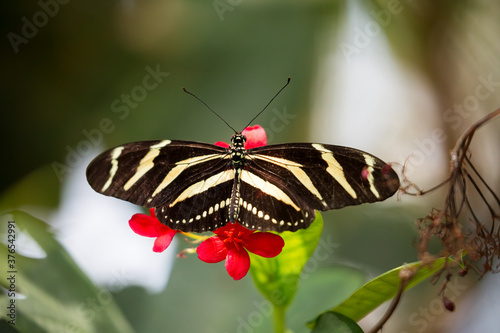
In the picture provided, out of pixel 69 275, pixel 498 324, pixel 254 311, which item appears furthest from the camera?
pixel 498 324

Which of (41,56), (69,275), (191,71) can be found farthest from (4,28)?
(69,275)

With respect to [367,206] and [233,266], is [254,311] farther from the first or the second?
[367,206]

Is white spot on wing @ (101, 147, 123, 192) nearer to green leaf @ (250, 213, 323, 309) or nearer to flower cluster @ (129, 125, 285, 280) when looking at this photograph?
flower cluster @ (129, 125, 285, 280)

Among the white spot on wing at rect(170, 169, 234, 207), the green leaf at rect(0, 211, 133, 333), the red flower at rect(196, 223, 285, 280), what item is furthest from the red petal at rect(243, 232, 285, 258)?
the green leaf at rect(0, 211, 133, 333)

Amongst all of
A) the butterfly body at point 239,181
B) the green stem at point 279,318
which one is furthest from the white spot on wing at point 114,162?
the green stem at point 279,318

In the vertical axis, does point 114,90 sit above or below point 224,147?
above

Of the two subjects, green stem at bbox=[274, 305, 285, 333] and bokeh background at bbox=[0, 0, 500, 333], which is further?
bokeh background at bbox=[0, 0, 500, 333]

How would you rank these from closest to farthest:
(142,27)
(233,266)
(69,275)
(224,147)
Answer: (233,266) < (224,147) < (69,275) < (142,27)
